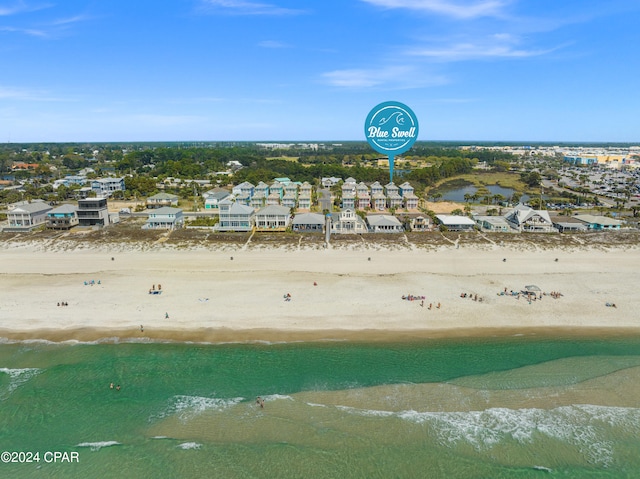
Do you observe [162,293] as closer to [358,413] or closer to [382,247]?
[358,413]

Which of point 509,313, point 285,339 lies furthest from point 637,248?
point 285,339

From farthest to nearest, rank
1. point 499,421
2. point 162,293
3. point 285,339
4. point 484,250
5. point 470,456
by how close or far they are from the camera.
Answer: point 484,250 → point 162,293 → point 285,339 → point 499,421 → point 470,456

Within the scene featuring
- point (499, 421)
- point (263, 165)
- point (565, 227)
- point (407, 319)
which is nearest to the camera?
point (499, 421)

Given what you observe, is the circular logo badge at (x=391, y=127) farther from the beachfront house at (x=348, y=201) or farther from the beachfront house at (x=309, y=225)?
the beachfront house at (x=348, y=201)

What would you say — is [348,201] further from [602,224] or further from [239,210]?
[602,224]

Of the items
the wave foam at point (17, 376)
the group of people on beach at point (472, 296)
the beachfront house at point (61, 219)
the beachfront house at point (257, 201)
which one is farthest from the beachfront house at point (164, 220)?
the group of people on beach at point (472, 296)

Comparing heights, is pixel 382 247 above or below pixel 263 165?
below

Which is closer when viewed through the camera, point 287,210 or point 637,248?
point 637,248

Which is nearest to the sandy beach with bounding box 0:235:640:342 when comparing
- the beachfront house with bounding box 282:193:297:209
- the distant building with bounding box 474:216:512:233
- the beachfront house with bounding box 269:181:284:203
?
the distant building with bounding box 474:216:512:233
